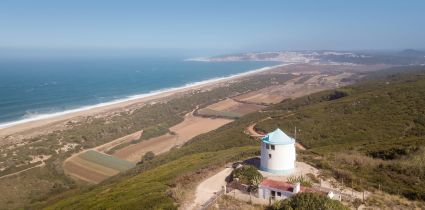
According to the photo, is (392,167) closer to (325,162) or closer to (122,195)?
(325,162)

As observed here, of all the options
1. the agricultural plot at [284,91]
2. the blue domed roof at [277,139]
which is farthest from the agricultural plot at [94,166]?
the agricultural plot at [284,91]

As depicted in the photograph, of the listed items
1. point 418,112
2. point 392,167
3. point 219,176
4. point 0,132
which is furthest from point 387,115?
point 0,132

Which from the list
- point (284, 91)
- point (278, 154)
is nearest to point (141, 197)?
point (278, 154)

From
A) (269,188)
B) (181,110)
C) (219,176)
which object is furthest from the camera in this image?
(181,110)

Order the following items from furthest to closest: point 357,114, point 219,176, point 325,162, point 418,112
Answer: point 357,114
point 418,112
point 325,162
point 219,176

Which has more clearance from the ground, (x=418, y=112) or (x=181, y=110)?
(x=418, y=112)

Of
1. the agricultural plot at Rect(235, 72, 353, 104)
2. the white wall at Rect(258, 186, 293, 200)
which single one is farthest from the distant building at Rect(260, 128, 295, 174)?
the agricultural plot at Rect(235, 72, 353, 104)

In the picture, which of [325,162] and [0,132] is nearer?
[325,162]
